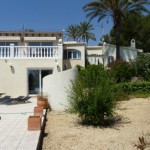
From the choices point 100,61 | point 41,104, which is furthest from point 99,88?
point 100,61

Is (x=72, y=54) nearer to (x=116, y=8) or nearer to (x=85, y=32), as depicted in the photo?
(x=116, y=8)

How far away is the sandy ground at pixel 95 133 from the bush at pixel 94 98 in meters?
0.44

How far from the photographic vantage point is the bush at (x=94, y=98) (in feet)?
37.0

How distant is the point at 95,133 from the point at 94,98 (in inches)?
55.1

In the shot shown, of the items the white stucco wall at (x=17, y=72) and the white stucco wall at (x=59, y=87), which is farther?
the white stucco wall at (x=17, y=72)

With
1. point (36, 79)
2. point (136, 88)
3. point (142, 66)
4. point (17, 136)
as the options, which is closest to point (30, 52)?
point (36, 79)

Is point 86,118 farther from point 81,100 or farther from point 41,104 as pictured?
point 41,104

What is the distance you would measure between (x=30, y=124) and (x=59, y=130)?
150 cm

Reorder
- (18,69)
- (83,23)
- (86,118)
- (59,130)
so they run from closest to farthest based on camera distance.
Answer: (59,130) < (86,118) < (18,69) < (83,23)

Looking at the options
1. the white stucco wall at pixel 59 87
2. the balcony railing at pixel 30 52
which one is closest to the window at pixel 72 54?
the balcony railing at pixel 30 52

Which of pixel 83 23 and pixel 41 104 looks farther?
pixel 83 23

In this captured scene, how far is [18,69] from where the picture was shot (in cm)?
2367

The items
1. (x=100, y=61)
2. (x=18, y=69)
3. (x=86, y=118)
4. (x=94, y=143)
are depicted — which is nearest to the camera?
(x=94, y=143)

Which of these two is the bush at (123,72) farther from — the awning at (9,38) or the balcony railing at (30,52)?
the awning at (9,38)
